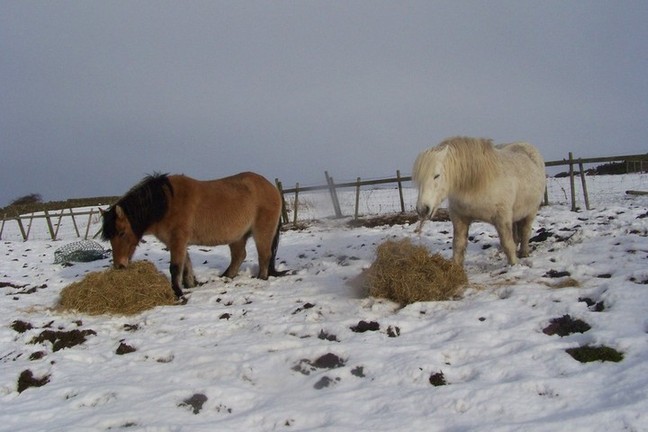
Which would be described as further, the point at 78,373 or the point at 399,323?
the point at 399,323

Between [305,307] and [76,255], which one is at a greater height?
[76,255]

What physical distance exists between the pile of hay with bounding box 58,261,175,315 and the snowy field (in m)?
0.19

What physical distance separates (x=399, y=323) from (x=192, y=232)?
11.4ft

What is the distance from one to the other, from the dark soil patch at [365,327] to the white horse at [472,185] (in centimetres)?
151

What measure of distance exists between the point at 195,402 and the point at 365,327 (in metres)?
1.63

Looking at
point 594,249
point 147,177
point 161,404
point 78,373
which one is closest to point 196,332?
point 78,373

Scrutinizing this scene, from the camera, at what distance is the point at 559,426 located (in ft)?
7.08

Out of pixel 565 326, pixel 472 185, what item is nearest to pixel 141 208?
pixel 472 185

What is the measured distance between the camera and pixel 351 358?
3.31 meters

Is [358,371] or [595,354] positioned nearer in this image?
[595,354]

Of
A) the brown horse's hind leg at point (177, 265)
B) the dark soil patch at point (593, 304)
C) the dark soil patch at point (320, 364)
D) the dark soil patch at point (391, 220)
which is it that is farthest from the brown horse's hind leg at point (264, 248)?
the dark soil patch at point (391, 220)

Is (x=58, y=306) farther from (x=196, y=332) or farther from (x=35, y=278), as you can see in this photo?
(x=35, y=278)

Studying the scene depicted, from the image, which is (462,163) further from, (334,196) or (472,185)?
(334,196)

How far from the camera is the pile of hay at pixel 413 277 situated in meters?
4.59
